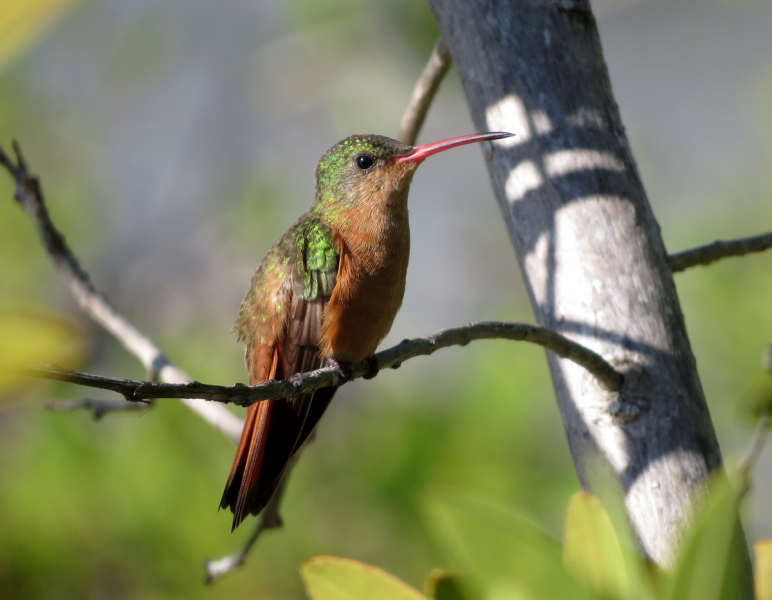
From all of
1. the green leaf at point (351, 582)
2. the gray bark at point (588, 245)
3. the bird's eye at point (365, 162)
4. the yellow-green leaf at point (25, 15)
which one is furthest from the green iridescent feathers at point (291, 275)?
the yellow-green leaf at point (25, 15)

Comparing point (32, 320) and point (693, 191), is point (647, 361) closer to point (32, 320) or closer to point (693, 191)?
point (32, 320)

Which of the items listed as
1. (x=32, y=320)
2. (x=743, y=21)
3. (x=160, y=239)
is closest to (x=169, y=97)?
(x=160, y=239)

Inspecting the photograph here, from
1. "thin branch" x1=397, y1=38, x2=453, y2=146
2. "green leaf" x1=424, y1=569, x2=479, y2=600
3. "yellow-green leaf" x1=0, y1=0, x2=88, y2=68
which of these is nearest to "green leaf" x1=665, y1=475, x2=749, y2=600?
"green leaf" x1=424, y1=569, x2=479, y2=600

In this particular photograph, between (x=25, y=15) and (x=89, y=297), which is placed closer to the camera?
(x=25, y=15)

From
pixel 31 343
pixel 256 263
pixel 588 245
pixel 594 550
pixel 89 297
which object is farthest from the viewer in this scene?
pixel 256 263

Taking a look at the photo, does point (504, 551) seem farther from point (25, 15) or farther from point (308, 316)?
point (308, 316)

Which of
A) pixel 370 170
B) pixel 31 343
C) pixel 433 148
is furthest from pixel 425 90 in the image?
pixel 31 343

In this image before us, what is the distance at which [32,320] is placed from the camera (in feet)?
2.21

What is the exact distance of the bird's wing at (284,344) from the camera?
8.48 ft

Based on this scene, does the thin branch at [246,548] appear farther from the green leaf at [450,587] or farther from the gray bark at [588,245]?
the green leaf at [450,587]

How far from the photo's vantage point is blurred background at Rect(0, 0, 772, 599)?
144 inches

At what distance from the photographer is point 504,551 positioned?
3.44 feet

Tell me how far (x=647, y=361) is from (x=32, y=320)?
169 cm

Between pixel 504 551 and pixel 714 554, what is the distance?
30 cm
